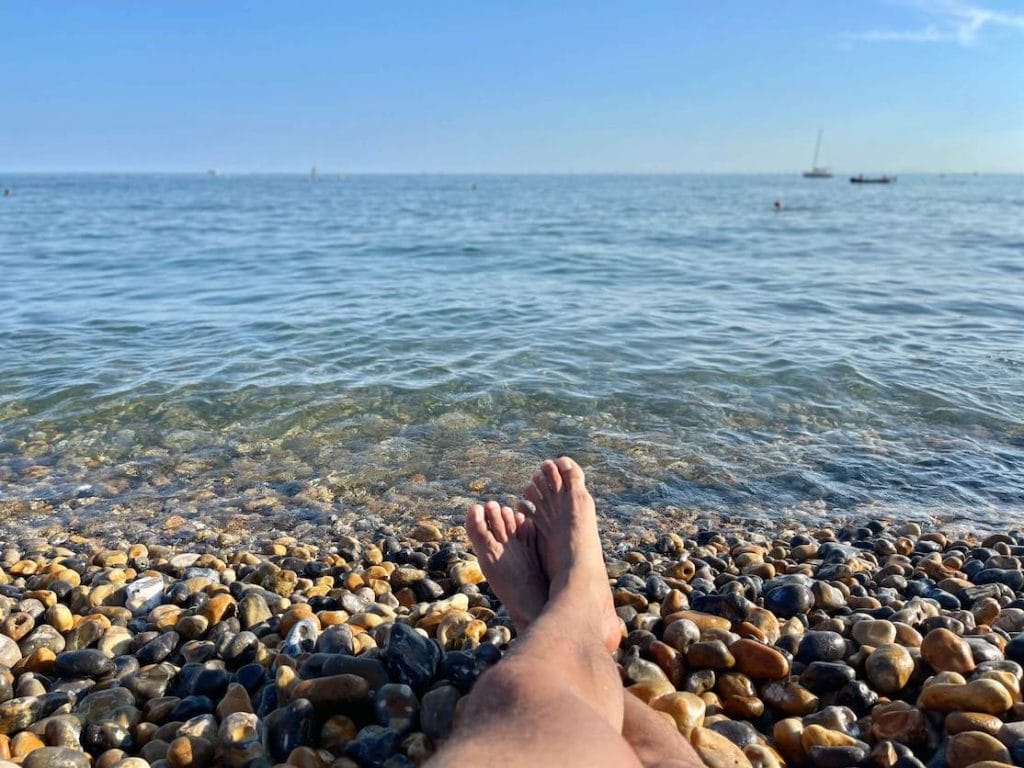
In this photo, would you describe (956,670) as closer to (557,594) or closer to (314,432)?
(557,594)

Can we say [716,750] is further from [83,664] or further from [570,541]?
[83,664]

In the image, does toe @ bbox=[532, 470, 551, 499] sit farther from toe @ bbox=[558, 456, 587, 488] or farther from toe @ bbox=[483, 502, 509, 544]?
toe @ bbox=[483, 502, 509, 544]

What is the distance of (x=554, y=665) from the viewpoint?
1934 millimetres

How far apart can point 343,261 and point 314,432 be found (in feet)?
38.1

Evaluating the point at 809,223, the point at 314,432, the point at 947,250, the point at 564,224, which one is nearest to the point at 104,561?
the point at 314,432

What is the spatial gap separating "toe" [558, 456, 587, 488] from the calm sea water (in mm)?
1491

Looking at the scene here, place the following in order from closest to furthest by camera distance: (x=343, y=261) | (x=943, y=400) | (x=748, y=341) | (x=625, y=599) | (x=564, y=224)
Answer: (x=625, y=599) < (x=943, y=400) < (x=748, y=341) < (x=343, y=261) < (x=564, y=224)

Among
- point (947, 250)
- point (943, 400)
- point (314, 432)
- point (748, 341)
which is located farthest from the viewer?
point (947, 250)

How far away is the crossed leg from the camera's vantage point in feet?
5.29

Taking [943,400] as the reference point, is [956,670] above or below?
above

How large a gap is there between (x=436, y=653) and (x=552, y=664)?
671 millimetres

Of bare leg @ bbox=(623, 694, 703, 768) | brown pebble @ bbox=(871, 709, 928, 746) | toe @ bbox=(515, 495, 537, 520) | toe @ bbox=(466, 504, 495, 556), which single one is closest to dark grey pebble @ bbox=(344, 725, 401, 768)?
bare leg @ bbox=(623, 694, 703, 768)

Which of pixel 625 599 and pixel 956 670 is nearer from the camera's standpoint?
pixel 956 670

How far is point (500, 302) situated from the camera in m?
11.5
